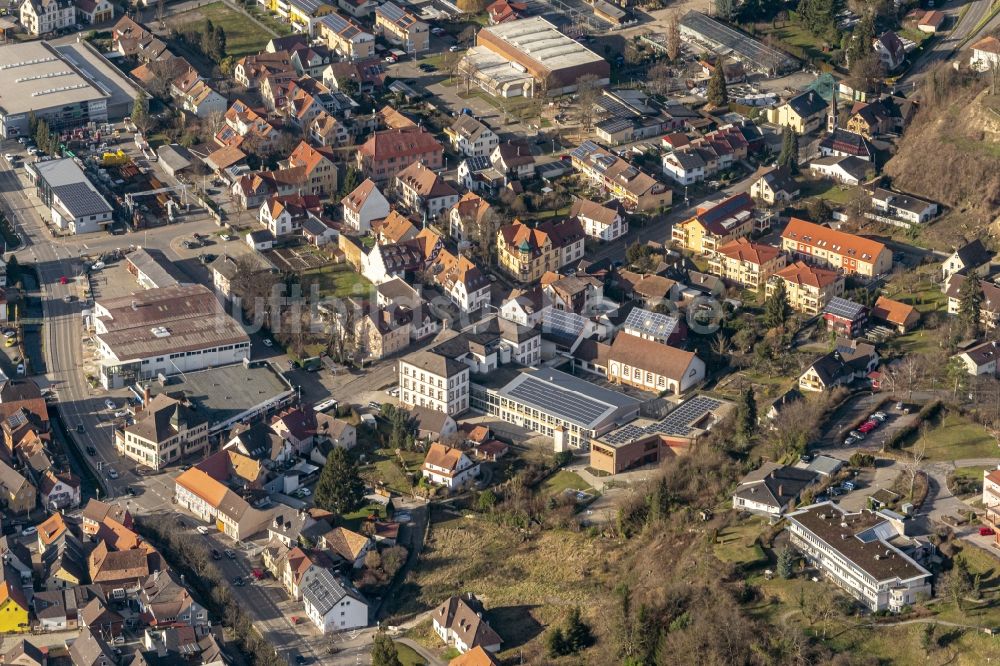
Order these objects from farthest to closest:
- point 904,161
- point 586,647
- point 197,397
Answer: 1. point 904,161
2. point 197,397
3. point 586,647

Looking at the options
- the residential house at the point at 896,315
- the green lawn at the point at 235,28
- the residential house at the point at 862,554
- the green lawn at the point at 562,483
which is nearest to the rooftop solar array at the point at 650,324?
the residential house at the point at 896,315

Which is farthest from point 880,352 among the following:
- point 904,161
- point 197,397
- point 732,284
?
point 197,397

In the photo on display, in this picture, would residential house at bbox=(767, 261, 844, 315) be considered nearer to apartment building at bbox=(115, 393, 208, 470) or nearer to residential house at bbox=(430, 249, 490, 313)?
residential house at bbox=(430, 249, 490, 313)

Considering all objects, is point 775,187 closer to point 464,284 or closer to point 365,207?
point 464,284

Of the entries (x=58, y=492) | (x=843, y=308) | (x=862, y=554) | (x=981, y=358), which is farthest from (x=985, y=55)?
(x=58, y=492)

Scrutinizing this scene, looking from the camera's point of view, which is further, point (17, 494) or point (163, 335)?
point (163, 335)

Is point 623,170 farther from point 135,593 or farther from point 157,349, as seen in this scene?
point 135,593
